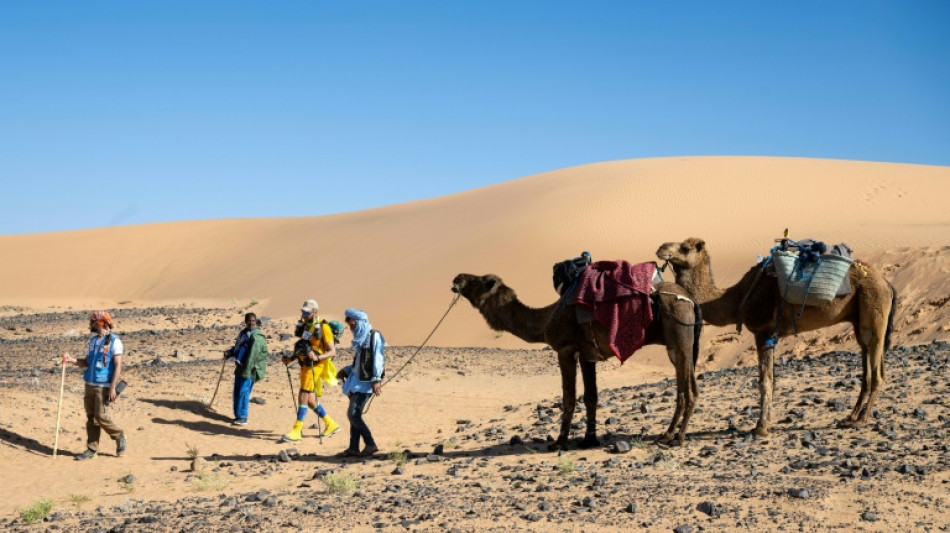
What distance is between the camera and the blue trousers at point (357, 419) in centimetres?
1259

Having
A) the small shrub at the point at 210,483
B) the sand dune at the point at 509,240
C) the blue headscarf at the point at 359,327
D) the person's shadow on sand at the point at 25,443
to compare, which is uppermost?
the sand dune at the point at 509,240

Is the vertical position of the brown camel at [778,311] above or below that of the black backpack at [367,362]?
above

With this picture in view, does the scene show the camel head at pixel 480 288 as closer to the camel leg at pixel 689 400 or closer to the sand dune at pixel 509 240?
the camel leg at pixel 689 400

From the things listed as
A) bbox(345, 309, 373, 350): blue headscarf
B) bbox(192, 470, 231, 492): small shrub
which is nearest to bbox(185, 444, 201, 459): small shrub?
bbox(192, 470, 231, 492): small shrub

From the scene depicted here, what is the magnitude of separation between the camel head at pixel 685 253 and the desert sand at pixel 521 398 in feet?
6.91

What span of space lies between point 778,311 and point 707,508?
3966 mm

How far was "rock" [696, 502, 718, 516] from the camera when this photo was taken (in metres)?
8.64

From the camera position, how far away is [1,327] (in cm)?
3441

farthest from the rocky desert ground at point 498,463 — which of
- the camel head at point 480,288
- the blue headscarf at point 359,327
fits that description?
the camel head at point 480,288

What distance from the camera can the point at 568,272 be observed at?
11844 millimetres

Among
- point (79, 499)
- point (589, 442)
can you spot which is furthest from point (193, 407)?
point (589, 442)

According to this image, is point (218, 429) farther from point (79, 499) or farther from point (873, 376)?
point (873, 376)

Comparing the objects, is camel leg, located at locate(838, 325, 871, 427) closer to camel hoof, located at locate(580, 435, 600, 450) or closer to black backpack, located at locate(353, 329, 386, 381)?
camel hoof, located at locate(580, 435, 600, 450)

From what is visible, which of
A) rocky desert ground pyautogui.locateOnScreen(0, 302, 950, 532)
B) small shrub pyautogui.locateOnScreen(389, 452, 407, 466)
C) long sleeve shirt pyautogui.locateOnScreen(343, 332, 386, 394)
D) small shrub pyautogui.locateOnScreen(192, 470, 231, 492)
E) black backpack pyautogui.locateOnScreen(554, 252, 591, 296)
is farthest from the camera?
long sleeve shirt pyautogui.locateOnScreen(343, 332, 386, 394)
